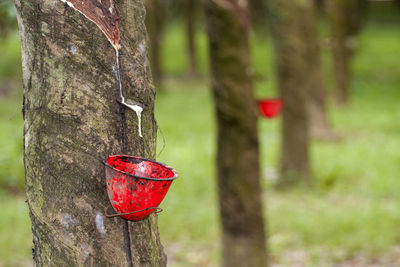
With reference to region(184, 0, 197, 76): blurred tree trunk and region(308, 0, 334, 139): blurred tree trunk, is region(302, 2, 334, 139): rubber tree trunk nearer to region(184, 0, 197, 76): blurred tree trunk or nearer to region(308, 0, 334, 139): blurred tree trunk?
Answer: region(308, 0, 334, 139): blurred tree trunk

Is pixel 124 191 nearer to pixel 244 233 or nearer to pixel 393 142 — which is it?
pixel 244 233

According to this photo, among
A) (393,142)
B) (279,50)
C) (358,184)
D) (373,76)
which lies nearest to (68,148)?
(279,50)

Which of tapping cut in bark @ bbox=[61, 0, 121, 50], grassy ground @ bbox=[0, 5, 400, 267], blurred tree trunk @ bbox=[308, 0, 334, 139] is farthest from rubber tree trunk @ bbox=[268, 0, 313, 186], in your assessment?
tapping cut in bark @ bbox=[61, 0, 121, 50]

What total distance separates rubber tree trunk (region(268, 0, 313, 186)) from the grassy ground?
0.39 m

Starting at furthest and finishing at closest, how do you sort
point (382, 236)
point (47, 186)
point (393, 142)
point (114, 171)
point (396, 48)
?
1. point (396, 48)
2. point (393, 142)
3. point (382, 236)
4. point (47, 186)
5. point (114, 171)

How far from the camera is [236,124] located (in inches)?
169

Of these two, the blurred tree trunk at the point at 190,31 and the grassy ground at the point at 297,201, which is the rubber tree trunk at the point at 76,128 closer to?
the grassy ground at the point at 297,201

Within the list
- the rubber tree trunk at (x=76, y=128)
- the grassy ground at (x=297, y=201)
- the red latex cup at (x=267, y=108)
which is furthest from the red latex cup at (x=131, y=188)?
Answer: the red latex cup at (x=267, y=108)

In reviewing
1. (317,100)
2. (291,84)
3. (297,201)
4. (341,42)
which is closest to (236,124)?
(297,201)

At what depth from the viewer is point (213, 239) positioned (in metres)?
6.16

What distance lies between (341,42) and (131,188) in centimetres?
1475

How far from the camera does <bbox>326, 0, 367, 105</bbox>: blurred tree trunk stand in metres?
15.5

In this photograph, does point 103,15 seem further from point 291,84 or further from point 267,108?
point 291,84

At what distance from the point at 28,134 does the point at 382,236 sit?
16.1 ft
